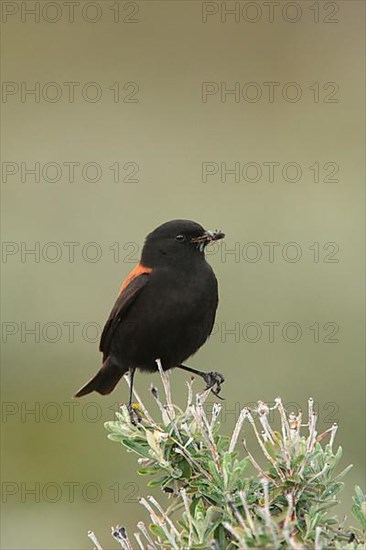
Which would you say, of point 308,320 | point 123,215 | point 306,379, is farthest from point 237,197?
point 306,379

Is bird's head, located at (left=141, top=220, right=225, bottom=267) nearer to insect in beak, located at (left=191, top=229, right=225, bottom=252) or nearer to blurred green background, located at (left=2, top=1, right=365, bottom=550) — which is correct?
insect in beak, located at (left=191, top=229, right=225, bottom=252)

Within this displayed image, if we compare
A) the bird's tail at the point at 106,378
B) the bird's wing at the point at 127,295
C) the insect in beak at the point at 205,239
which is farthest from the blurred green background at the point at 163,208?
the insect in beak at the point at 205,239

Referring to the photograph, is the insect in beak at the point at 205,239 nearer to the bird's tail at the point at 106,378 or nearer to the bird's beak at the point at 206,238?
the bird's beak at the point at 206,238

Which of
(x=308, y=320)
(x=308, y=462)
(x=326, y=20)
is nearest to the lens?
(x=308, y=462)

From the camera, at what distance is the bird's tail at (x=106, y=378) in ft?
12.6

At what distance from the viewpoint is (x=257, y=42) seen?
28.7 feet

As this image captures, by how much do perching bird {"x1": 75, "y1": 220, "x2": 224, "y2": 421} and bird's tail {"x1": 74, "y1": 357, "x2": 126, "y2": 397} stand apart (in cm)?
14

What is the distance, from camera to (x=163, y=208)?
688 cm

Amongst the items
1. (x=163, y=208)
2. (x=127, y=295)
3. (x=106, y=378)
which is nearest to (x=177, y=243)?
(x=127, y=295)

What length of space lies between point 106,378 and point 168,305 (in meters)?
0.56

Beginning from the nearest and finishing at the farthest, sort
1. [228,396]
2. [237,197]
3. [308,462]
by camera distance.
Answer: [308,462]
[228,396]
[237,197]

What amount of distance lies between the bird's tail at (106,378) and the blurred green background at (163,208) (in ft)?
3.34

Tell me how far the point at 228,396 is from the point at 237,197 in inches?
75.3

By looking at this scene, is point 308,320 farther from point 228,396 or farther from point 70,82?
point 70,82
